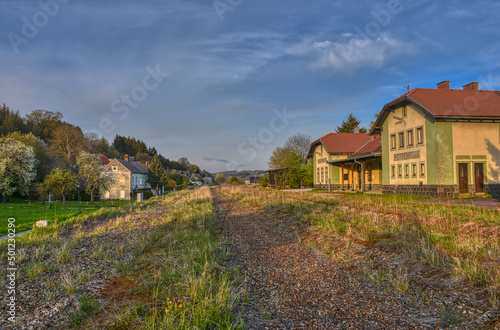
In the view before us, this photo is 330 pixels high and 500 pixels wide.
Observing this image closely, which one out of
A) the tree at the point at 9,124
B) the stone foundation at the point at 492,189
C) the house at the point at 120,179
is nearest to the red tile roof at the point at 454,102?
the stone foundation at the point at 492,189

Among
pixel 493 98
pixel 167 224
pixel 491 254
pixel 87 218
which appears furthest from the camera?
pixel 493 98

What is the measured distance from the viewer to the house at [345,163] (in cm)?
3035

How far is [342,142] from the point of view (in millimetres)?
35781

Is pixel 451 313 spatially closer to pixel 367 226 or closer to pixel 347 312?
pixel 347 312

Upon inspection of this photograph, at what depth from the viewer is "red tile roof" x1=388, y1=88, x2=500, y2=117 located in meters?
19.9

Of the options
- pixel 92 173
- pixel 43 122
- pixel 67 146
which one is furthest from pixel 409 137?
pixel 43 122

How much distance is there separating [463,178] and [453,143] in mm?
2326

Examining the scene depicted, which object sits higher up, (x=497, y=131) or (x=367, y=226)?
(x=497, y=131)

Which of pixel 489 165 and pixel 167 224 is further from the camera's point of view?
pixel 489 165

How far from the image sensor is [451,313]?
4.06m

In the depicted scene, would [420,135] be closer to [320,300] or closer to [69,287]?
[320,300]

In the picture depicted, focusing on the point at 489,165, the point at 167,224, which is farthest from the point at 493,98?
the point at 167,224

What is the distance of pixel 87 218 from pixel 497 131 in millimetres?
25406

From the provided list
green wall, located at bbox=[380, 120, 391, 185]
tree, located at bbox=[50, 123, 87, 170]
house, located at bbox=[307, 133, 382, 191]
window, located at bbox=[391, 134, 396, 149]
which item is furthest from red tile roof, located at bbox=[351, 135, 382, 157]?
tree, located at bbox=[50, 123, 87, 170]
